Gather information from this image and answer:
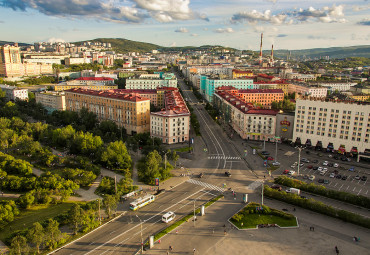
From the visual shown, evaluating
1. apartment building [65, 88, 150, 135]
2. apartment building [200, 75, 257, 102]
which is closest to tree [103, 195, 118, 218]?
apartment building [65, 88, 150, 135]

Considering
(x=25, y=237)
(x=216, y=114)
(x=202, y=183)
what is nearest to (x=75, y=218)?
(x=25, y=237)

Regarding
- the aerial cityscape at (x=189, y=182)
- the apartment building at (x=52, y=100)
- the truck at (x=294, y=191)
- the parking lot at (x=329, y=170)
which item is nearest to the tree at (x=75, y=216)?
the aerial cityscape at (x=189, y=182)

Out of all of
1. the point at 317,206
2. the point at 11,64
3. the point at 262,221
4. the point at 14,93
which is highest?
the point at 11,64

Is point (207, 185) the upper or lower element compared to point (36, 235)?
lower

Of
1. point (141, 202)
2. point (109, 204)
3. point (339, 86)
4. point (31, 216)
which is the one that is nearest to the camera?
point (109, 204)

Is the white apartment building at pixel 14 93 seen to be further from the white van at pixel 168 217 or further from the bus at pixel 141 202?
the white van at pixel 168 217

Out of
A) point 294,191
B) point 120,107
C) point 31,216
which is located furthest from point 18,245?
point 120,107

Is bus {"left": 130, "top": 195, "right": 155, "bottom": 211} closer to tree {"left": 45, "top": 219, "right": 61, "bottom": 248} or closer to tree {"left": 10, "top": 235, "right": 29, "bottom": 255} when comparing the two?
tree {"left": 45, "top": 219, "right": 61, "bottom": 248}

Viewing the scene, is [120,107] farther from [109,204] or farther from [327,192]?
[327,192]
